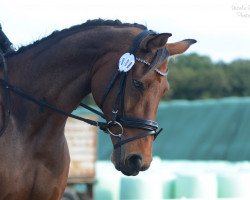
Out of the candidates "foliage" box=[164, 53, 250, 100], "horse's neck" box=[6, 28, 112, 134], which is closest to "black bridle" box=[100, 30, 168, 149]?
"horse's neck" box=[6, 28, 112, 134]

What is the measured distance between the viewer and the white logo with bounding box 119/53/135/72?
4.64 metres

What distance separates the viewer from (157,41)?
466cm

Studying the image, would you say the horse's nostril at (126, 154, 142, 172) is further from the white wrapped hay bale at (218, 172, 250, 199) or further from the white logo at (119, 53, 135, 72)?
the white wrapped hay bale at (218, 172, 250, 199)

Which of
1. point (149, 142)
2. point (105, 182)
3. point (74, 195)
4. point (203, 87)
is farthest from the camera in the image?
point (203, 87)

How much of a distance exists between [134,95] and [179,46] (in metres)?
0.56

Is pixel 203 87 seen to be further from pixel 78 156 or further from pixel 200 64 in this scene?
pixel 78 156

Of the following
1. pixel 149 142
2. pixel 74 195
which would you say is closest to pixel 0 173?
pixel 149 142

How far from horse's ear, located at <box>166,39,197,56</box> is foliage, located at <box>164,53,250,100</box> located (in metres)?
41.8

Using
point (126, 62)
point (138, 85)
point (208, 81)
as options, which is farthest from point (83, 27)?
point (208, 81)

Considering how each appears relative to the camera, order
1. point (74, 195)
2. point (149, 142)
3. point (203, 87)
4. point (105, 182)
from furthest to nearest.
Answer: point (203, 87) < point (74, 195) < point (105, 182) < point (149, 142)

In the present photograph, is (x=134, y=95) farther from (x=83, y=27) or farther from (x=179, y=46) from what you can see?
(x=83, y=27)

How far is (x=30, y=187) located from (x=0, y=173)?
0.22 meters

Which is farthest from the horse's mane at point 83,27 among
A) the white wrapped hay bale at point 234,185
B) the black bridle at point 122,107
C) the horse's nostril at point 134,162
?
the white wrapped hay bale at point 234,185

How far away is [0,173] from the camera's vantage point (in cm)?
467
